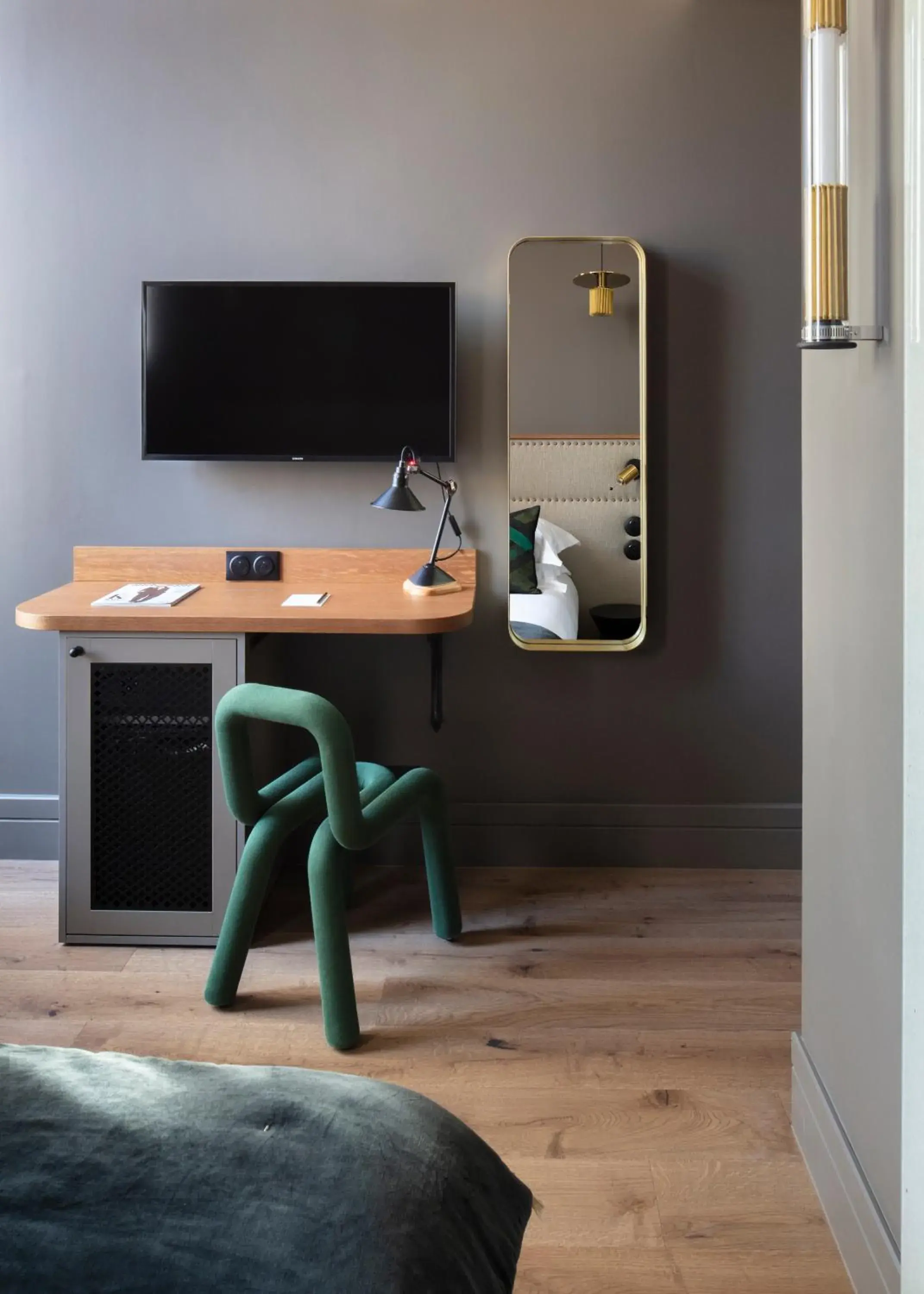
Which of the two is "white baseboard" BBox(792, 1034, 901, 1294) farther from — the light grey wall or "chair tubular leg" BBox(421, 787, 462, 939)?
"chair tubular leg" BBox(421, 787, 462, 939)

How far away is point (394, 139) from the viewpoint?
3.10 metres

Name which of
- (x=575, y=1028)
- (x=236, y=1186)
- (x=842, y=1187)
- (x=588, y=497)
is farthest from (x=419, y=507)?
(x=236, y=1186)

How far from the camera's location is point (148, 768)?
276 centimetres

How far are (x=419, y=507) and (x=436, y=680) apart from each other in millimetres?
533

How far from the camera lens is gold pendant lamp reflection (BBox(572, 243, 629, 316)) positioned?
3.08m

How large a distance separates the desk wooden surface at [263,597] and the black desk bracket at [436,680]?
0.17 m

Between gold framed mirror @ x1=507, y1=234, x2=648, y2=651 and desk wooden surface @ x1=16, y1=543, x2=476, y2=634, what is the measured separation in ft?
0.74

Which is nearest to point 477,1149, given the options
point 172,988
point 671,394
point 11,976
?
point 172,988

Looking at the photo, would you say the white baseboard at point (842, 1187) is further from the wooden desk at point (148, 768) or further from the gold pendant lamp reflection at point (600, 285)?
the gold pendant lamp reflection at point (600, 285)

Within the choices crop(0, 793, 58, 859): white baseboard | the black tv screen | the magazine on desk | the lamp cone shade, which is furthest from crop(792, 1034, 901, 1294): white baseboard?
crop(0, 793, 58, 859): white baseboard

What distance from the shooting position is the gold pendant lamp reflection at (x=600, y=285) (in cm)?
308

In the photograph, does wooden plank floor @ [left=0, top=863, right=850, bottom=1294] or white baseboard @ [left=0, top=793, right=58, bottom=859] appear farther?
white baseboard @ [left=0, top=793, right=58, bottom=859]

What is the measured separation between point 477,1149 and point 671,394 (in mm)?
2444

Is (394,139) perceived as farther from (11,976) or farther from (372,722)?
(11,976)
